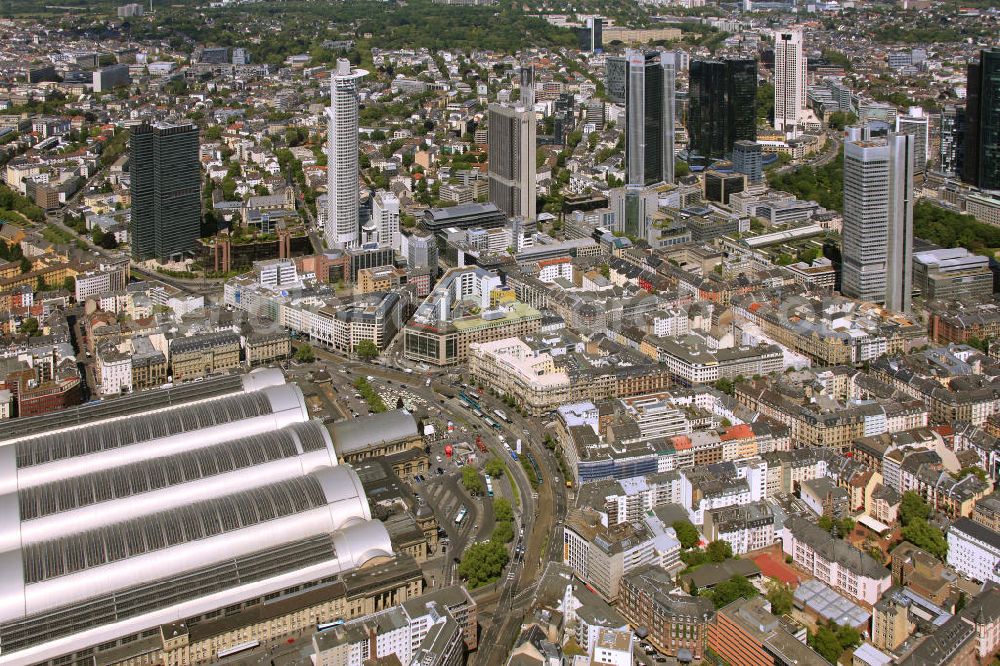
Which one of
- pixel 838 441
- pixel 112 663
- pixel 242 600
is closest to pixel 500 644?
pixel 242 600

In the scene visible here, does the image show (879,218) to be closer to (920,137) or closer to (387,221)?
(387,221)

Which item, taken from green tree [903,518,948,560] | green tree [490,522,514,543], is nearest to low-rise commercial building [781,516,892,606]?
green tree [903,518,948,560]

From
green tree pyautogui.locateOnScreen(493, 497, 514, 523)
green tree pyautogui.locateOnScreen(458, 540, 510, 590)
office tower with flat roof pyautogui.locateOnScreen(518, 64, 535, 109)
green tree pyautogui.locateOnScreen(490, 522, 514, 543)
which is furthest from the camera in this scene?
office tower with flat roof pyautogui.locateOnScreen(518, 64, 535, 109)

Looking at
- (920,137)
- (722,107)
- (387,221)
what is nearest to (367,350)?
(387,221)

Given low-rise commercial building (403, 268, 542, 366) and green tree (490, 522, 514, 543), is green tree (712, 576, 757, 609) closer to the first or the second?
green tree (490, 522, 514, 543)

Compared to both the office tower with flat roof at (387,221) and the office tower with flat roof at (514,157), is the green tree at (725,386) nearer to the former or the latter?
Result: the office tower with flat roof at (387,221)

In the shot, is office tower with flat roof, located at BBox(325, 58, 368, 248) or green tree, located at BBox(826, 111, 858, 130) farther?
green tree, located at BBox(826, 111, 858, 130)
